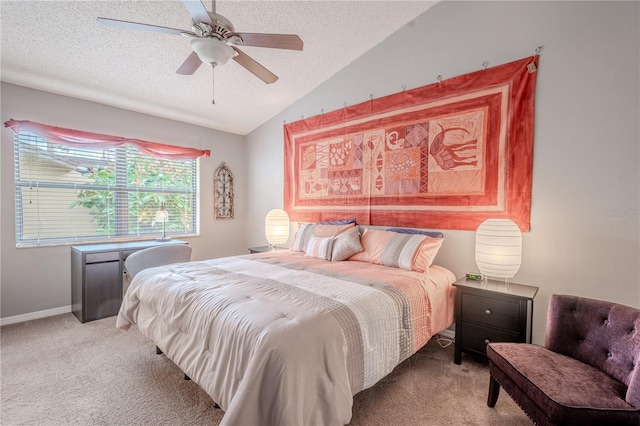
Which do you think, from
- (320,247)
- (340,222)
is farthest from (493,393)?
(340,222)

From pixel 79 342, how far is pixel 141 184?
6.93 ft

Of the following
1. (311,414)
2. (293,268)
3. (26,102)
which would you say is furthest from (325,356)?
(26,102)

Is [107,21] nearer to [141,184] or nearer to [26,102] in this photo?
[26,102]

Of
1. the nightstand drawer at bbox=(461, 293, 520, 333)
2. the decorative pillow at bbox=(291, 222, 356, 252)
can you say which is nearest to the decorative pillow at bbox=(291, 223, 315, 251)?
the decorative pillow at bbox=(291, 222, 356, 252)

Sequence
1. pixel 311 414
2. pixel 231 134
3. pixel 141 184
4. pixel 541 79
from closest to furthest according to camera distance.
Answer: pixel 311 414 < pixel 541 79 < pixel 141 184 < pixel 231 134

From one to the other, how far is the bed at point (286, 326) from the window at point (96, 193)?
186 cm

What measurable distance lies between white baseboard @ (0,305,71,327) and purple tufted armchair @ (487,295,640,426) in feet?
14.2

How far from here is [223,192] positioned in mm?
4789

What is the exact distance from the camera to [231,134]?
486cm

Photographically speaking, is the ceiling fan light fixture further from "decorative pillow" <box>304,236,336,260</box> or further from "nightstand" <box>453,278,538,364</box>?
"nightstand" <box>453,278,538,364</box>

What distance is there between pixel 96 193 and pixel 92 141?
644mm

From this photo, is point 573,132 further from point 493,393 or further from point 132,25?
point 132,25

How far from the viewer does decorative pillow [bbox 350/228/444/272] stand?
8.13 feet

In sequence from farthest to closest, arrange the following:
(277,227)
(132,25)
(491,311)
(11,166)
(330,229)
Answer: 1. (277,227)
2. (330,229)
3. (11,166)
4. (491,311)
5. (132,25)
